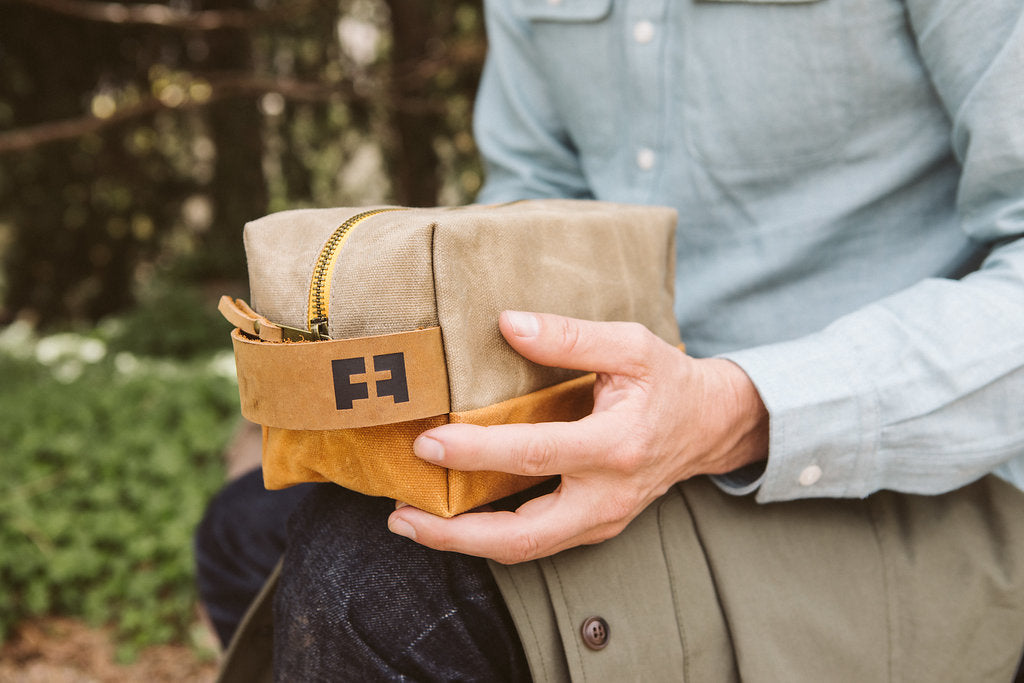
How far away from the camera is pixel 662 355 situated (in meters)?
0.72

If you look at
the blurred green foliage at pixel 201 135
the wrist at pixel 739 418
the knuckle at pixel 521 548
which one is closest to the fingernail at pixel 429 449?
the knuckle at pixel 521 548

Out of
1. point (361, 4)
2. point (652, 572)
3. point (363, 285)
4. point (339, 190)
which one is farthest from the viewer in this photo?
point (339, 190)

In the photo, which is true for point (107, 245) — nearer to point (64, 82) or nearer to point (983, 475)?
point (64, 82)

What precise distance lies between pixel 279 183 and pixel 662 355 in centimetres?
481

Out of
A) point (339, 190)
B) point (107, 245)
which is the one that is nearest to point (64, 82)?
point (107, 245)

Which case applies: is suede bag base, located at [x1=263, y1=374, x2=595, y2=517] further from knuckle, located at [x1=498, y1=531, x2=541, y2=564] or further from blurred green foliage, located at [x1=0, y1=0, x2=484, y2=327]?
blurred green foliage, located at [x1=0, y1=0, x2=484, y2=327]

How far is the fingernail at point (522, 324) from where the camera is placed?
2.18 ft

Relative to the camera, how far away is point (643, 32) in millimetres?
991

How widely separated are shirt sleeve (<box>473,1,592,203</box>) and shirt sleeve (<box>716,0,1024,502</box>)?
25.7 inches

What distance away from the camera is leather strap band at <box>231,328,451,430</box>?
0.61 metres

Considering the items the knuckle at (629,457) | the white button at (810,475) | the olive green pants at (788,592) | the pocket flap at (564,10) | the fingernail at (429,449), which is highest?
the pocket flap at (564,10)

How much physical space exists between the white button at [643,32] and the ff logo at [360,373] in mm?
659

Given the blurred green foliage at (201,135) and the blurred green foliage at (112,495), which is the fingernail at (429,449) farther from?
the blurred green foliage at (201,135)

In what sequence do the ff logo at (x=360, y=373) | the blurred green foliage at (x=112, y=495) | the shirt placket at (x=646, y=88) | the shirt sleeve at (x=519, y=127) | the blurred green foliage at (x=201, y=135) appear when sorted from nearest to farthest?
the ff logo at (x=360, y=373), the shirt placket at (x=646, y=88), the shirt sleeve at (x=519, y=127), the blurred green foliage at (x=112, y=495), the blurred green foliage at (x=201, y=135)
